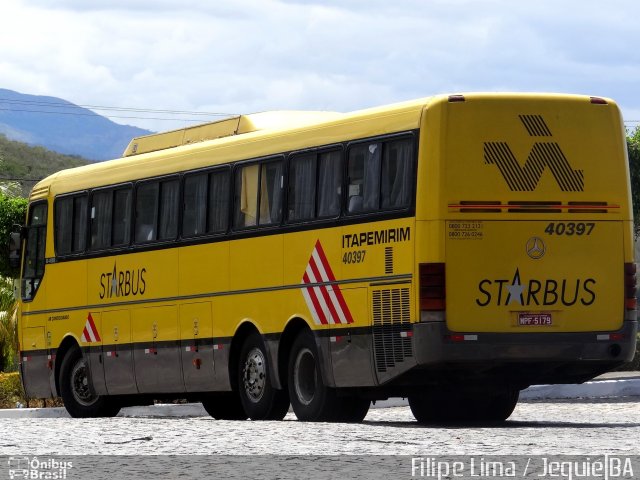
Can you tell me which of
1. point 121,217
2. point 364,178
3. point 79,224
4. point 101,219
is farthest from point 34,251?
point 364,178

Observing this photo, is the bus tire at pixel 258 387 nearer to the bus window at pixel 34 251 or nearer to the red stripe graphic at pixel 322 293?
the red stripe graphic at pixel 322 293

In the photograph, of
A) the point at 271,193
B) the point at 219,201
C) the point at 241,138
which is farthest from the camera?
the point at 219,201

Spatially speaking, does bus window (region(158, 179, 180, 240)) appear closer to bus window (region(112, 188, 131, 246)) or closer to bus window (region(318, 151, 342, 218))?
bus window (region(112, 188, 131, 246))

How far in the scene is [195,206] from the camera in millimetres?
21609

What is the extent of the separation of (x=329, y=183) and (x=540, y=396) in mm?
10055

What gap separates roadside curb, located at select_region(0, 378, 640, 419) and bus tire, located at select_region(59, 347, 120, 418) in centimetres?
275

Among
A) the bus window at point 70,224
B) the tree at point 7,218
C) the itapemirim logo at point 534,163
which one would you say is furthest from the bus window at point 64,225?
the tree at point 7,218

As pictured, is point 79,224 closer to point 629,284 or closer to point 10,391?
point 629,284

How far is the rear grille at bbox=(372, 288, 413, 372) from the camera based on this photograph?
1753cm

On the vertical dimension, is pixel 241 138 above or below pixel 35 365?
above

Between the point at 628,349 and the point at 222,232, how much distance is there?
545 cm

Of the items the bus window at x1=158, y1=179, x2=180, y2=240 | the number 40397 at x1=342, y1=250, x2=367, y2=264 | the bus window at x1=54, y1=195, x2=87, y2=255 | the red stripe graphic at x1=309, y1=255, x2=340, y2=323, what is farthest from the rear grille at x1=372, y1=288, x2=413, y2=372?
the bus window at x1=54, y1=195, x2=87, y2=255

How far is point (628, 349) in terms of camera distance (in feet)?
59.8

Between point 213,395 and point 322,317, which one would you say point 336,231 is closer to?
point 322,317
